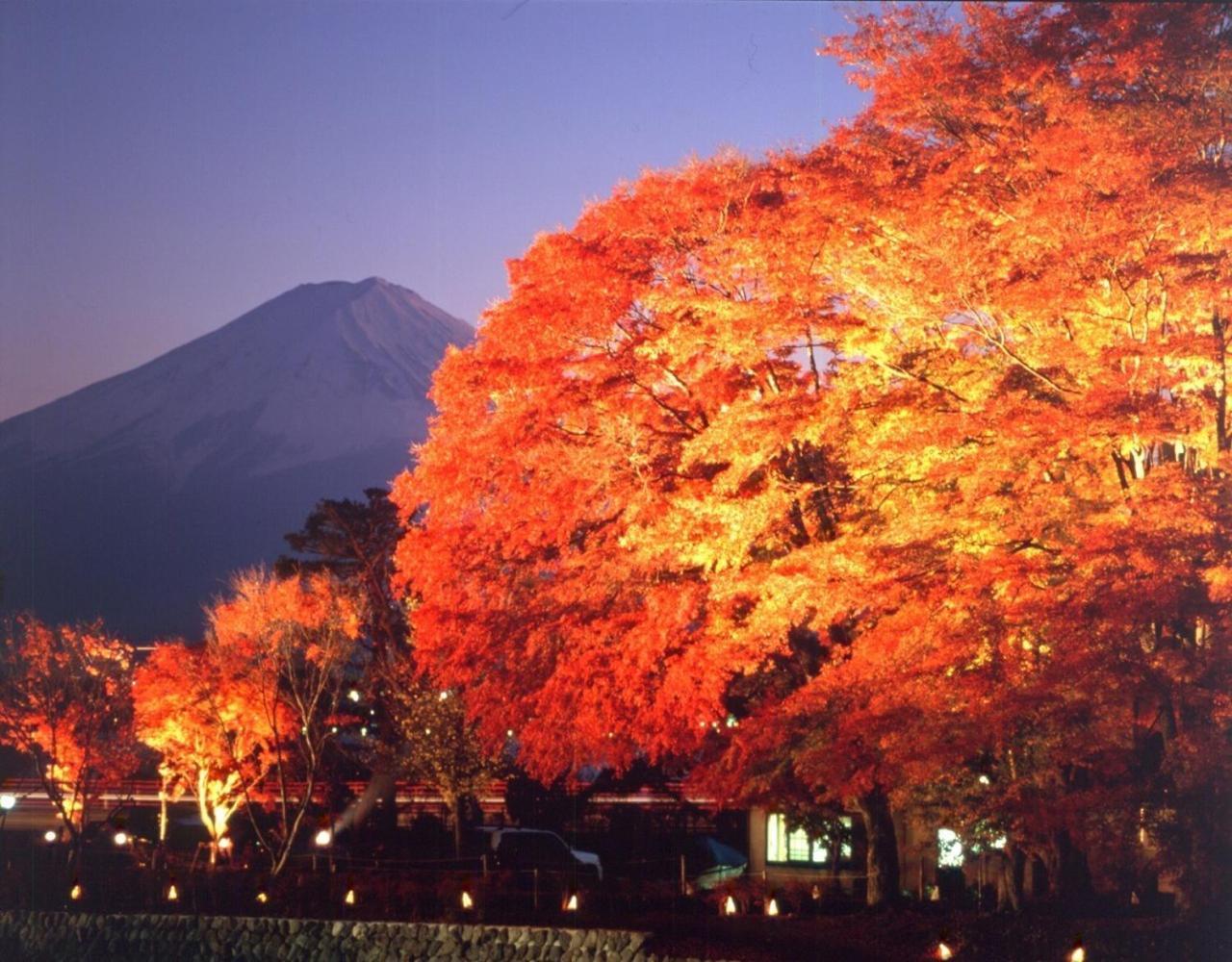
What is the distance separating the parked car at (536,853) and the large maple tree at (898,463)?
6.30m

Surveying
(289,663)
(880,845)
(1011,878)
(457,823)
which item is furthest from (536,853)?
(1011,878)

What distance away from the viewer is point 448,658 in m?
20.1

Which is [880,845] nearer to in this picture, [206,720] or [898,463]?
[898,463]

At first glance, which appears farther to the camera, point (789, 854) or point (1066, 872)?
point (789, 854)

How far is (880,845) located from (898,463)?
17.2 ft

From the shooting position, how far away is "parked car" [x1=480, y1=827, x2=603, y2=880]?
25.0m

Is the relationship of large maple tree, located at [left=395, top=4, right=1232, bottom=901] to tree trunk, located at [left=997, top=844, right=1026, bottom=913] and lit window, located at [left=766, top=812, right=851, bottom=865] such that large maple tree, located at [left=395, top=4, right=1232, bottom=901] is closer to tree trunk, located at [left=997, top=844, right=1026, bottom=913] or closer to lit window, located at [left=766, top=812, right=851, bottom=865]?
tree trunk, located at [left=997, top=844, right=1026, bottom=913]

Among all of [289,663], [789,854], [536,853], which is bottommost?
[789,854]

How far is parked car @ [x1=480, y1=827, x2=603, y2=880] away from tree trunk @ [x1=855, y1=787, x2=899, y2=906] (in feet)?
23.5

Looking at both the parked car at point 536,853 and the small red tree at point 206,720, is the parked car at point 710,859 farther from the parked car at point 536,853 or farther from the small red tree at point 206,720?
the small red tree at point 206,720

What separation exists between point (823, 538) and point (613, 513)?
9.76 feet

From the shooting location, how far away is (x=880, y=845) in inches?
733

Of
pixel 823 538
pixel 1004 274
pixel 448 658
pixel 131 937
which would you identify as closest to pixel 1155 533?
pixel 1004 274

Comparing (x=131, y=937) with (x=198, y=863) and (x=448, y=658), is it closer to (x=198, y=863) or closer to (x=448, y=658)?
(x=198, y=863)
